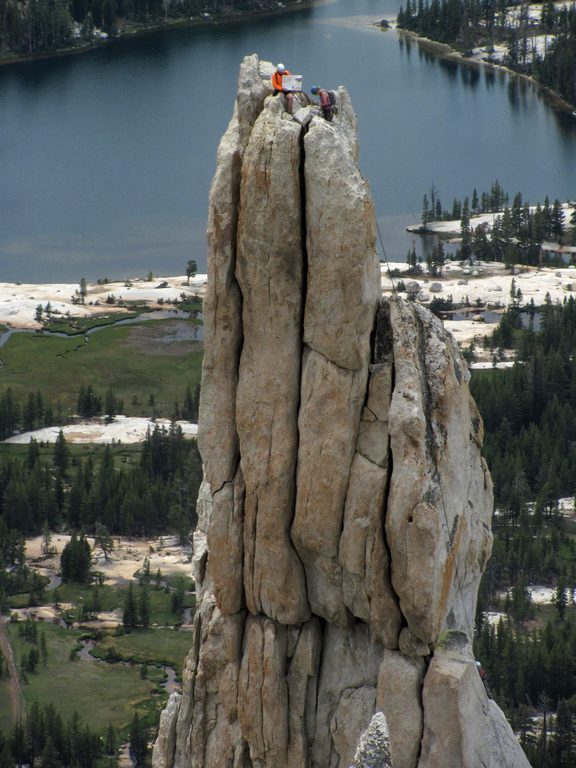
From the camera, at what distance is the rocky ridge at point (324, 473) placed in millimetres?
27266

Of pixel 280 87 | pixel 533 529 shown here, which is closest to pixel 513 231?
pixel 533 529

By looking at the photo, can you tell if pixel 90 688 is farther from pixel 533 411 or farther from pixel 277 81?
pixel 533 411

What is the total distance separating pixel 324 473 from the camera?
91.9ft

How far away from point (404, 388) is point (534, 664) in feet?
149

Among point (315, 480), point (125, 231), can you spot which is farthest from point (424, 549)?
point (125, 231)

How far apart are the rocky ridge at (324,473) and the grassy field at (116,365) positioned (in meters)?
88.4

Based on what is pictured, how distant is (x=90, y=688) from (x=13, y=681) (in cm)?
323

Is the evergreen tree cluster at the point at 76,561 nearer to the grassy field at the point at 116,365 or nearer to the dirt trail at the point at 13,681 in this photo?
the dirt trail at the point at 13,681

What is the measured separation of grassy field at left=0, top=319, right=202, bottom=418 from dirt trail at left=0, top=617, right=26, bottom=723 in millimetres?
42947

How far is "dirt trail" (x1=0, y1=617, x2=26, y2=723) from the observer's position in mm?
66575

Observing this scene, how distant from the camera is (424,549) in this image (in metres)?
27.5

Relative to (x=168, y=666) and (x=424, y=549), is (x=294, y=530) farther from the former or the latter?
(x=168, y=666)

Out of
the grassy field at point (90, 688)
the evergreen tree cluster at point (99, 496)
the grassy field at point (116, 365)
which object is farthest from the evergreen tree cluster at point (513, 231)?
the grassy field at point (90, 688)

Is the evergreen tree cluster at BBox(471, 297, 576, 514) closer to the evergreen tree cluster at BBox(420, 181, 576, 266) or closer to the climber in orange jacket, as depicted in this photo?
the evergreen tree cluster at BBox(420, 181, 576, 266)
